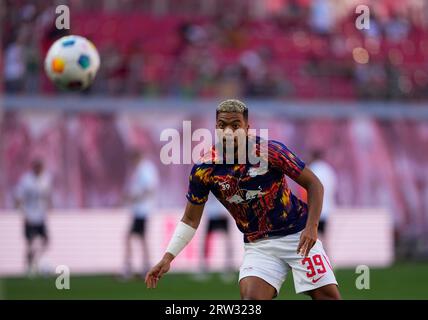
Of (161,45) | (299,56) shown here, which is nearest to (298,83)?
(299,56)

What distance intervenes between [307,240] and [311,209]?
27 centimetres

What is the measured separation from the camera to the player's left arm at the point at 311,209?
26.0 ft

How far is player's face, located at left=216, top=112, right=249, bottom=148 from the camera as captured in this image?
26.2 ft

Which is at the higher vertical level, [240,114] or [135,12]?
[135,12]

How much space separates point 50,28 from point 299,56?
7.35 metres

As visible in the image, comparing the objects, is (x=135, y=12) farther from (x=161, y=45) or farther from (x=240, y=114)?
(x=240, y=114)

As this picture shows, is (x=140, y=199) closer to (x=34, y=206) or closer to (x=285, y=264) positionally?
(x=34, y=206)

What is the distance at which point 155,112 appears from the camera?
81.6 ft

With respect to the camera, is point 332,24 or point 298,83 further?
point 332,24

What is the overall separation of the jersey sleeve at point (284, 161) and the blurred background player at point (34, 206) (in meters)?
12.5
